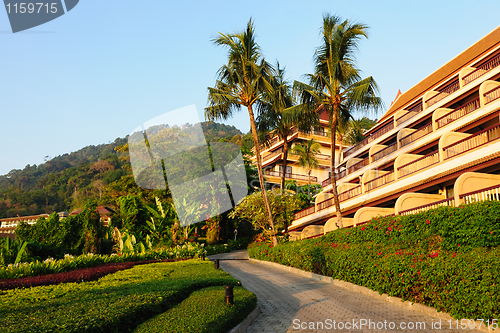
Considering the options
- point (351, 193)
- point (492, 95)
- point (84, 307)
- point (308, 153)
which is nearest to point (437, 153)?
point (492, 95)

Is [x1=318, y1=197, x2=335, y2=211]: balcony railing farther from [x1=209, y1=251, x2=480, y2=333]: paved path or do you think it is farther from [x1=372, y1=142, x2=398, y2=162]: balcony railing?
[x1=209, y1=251, x2=480, y2=333]: paved path

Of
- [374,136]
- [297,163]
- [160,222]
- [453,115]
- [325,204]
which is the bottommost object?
[160,222]

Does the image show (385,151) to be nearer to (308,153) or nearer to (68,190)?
(308,153)

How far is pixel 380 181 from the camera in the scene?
2464cm

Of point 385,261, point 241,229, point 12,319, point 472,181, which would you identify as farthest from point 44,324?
point 241,229

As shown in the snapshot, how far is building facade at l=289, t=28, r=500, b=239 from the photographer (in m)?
17.2

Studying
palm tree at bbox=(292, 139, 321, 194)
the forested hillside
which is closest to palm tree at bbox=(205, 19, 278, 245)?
palm tree at bbox=(292, 139, 321, 194)

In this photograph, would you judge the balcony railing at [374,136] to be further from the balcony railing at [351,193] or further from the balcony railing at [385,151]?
the balcony railing at [351,193]

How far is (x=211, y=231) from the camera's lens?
37.0 meters

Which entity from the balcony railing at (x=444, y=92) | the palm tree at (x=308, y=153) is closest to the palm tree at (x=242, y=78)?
the balcony railing at (x=444, y=92)

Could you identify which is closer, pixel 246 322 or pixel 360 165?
pixel 246 322

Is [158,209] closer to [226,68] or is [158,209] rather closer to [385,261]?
[226,68]

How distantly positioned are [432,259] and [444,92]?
73.9 feet

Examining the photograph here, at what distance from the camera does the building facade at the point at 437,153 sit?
1717 centimetres
